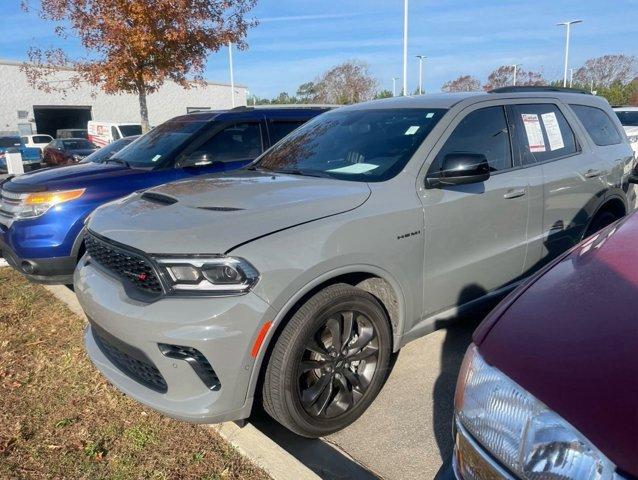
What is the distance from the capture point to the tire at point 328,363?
2.49 m

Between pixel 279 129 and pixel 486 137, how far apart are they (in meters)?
2.91

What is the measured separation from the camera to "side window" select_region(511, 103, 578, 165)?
3.89 meters

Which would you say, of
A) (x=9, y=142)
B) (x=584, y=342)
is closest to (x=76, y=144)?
(x=9, y=142)

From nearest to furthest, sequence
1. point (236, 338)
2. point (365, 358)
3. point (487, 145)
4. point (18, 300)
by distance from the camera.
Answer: point (236, 338) < point (365, 358) < point (487, 145) < point (18, 300)

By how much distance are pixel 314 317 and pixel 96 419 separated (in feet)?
4.70

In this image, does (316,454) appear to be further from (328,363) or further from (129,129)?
(129,129)

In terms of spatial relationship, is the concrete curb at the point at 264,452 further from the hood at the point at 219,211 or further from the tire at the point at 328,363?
the hood at the point at 219,211

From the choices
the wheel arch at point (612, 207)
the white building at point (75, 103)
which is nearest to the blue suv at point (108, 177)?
the wheel arch at point (612, 207)

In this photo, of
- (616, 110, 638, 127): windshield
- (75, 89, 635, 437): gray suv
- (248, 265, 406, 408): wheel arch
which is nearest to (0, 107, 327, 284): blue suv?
(75, 89, 635, 437): gray suv

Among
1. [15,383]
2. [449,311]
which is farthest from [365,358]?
[15,383]

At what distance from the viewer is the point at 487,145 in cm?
365

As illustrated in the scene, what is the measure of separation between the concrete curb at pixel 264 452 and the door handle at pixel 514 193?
7.17 ft

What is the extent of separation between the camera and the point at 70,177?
15.7 ft

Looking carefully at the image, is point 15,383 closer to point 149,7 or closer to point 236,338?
point 236,338
